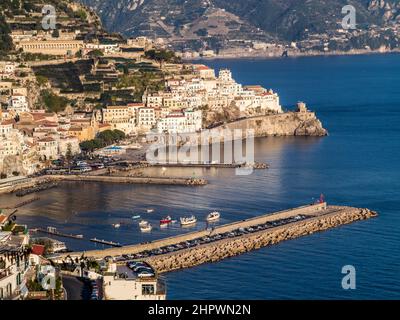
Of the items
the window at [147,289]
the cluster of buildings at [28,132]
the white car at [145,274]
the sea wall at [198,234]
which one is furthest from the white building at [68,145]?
the window at [147,289]

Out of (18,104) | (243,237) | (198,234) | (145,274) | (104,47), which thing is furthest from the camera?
(104,47)

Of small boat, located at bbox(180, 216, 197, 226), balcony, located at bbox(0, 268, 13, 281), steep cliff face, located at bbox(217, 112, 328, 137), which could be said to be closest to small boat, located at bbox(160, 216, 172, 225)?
small boat, located at bbox(180, 216, 197, 226)

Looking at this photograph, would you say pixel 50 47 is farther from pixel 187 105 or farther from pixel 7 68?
pixel 187 105

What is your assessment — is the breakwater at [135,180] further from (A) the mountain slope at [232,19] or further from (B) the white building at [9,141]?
(A) the mountain slope at [232,19]

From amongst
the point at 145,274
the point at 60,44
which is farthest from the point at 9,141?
the point at 145,274

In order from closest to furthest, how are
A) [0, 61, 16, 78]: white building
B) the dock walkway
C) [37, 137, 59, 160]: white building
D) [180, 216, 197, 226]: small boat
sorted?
the dock walkway → [180, 216, 197, 226]: small boat → [37, 137, 59, 160]: white building → [0, 61, 16, 78]: white building

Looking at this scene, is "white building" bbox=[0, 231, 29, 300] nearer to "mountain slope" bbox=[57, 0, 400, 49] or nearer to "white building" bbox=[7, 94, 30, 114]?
"white building" bbox=[7, 94, 30, 114]

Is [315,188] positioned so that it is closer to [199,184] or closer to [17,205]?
[199,184]
